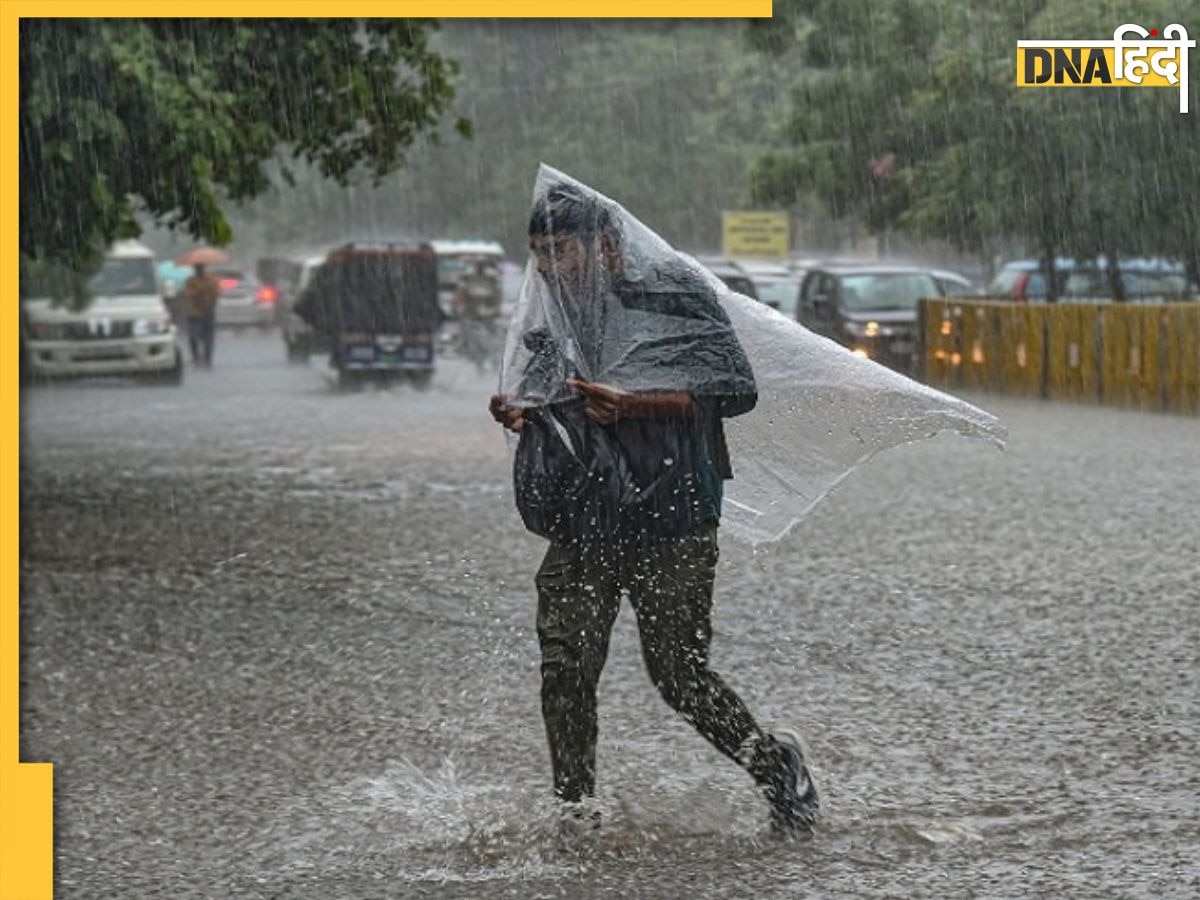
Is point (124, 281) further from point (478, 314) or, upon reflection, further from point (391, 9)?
point (391, 9)

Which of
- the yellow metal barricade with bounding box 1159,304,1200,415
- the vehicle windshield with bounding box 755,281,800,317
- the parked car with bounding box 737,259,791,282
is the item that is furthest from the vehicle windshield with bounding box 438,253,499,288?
the yellow metal barricade with bounding box 1159,304,1200,415

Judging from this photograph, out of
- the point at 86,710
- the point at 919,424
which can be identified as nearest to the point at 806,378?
the point at 919,424

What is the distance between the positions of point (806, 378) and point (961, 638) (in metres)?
3.47

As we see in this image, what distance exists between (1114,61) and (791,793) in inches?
980

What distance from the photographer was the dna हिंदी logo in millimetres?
29172

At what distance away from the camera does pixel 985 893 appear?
5.80 metres

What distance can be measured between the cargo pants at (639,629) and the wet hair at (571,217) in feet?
2.43

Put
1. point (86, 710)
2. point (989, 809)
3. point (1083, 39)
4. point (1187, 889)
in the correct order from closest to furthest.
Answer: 1. point (1187, 889)
2. point (989, 809)
3. point (86, 710)
4. point (1083, 39)

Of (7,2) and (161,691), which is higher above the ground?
(7,2)

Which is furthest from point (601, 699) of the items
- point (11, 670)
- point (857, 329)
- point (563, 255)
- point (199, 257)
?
point (199, 257)

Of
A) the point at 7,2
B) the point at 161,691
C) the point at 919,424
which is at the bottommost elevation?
the point at 161,691

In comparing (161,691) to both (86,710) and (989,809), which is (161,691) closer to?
A: (86,710)

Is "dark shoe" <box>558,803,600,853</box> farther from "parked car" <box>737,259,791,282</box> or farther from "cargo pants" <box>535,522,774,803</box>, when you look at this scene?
"parked car" <box>737,259,791,282</box>

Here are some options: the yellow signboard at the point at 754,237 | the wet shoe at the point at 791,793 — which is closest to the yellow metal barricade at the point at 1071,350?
the wet shoe at the point at 791,793
